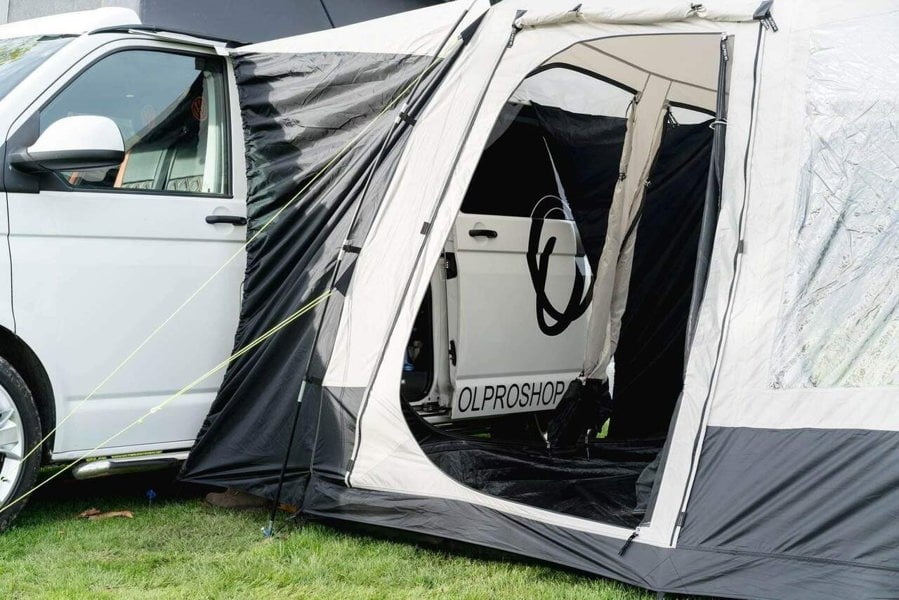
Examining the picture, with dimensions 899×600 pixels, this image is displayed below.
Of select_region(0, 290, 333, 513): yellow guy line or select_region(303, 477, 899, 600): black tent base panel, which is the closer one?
select_region(303, 477, 899, 600): black tent base panel

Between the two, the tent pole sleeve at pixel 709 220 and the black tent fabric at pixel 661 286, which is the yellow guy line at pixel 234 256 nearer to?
the tent pole sleeve at pixel 709 220

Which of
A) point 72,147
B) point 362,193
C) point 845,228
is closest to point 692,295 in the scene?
point 845,228

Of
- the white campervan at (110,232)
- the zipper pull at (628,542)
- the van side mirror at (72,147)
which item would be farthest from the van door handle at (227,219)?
the zipper pull at (628,542)

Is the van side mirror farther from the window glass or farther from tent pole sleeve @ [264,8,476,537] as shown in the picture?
tent pole sleeve @ [264,8,476,537]

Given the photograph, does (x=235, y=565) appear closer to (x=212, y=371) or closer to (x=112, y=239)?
(x=212, y=371)

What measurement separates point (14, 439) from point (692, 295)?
2767 mm

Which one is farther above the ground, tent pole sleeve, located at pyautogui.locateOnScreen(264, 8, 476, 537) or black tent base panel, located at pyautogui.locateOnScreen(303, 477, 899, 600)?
tent pole sleeve, located at pyautogui.locateOnScreen(264, 8, 476, 537)

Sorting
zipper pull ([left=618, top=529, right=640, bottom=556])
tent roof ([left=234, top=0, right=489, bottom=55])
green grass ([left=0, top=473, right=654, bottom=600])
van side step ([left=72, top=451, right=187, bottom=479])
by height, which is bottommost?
green grass ([left=0, top=473, right=654, bottom=600])

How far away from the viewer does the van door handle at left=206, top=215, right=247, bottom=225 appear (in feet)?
16.0

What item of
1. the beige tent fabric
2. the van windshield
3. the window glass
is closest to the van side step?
the window glass

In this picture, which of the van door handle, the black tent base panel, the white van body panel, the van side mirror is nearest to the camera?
the black tent base panel

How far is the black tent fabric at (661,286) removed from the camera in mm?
6375

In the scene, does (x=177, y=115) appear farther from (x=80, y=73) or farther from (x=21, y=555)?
(x=21, y=555)

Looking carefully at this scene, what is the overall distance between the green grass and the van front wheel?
159 mm
